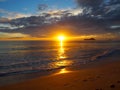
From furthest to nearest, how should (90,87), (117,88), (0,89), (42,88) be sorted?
(0,89), (42,88), (90,87), (117,88)

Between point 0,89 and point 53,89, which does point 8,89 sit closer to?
point 0,89

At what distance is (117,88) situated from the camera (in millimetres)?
10141

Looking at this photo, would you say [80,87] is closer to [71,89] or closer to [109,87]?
[71,89]

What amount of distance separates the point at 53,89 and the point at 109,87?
3335mm

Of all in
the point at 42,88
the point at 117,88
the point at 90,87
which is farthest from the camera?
the point at 42,88

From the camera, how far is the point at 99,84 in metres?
11.6

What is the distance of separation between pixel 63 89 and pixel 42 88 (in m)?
1.84

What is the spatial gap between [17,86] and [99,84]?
5.96 m

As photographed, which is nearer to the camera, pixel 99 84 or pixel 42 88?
pixel 99 84

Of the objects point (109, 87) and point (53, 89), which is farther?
point (53, 89)

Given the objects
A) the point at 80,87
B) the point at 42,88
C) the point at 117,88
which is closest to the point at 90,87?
the point at 80,87

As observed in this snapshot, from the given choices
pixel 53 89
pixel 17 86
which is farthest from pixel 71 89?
pixel 17 86

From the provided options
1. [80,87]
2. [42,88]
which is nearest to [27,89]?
[42,88]

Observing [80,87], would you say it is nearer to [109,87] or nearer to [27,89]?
[109,87]
